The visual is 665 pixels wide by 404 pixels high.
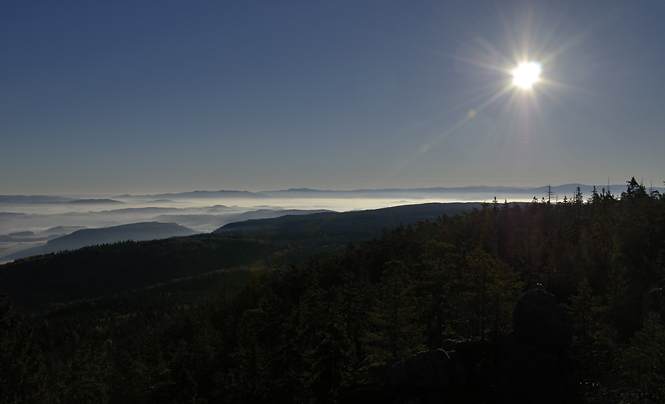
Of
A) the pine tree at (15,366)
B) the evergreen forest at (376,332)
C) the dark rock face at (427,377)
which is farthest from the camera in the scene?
the evergreen forest at (376,332)

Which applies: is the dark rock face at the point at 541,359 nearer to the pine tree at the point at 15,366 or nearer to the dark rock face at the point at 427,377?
the dark rock face at the point at 427,377

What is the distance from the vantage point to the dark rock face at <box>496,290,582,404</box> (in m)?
23.8

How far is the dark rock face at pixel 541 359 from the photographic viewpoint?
23.8m

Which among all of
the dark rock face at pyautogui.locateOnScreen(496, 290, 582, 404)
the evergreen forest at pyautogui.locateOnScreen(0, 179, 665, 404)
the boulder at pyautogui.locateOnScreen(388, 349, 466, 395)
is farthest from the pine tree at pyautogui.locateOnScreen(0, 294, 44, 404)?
the dark rock face at pyautogui.locateOnScreen(496, 290, 582, 404)

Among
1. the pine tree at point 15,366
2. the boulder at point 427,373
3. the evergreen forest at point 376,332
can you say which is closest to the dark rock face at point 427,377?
the boulder at point 427,373

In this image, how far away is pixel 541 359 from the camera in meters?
24.2

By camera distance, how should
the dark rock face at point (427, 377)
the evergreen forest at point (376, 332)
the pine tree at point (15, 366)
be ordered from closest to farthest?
the dark rock face at point (427, 377), the pine tree at point (15, 366), the evergreen forest at point (376, 332)

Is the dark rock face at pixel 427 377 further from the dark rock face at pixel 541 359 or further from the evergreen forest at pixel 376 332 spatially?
the dark rock face at pixel 541 359

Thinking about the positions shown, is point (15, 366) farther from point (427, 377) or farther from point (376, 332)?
point (376, 332)

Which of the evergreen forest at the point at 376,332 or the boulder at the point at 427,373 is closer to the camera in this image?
the boulder at the point at 427,373

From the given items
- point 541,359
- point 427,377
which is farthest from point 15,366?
point 541,359

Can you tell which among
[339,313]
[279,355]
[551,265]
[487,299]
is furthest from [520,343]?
[551,265]

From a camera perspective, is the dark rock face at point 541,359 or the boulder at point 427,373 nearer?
the dark rock face at point 541,359

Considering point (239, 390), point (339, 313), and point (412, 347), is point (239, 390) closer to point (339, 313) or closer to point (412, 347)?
point (339, 313)
